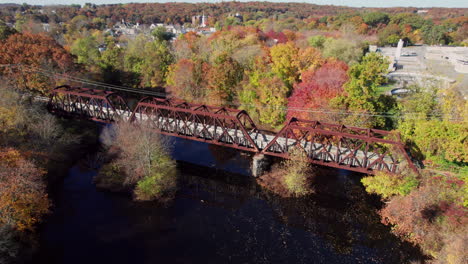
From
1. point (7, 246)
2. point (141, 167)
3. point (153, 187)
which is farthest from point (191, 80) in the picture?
point (7, 246)

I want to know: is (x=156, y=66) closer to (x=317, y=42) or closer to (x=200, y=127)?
(x=200, y=127)

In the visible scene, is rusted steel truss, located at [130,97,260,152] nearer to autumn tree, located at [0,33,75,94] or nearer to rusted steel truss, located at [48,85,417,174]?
rusted steel truss, located at [48,85,417,174]

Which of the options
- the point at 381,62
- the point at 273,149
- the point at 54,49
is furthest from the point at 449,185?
the point at 54,49

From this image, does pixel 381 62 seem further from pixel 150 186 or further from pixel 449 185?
pixel 150 186

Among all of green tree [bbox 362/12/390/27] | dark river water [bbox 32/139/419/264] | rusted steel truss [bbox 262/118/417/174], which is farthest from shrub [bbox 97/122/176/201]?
green tree [bbox 362/12/390/27]

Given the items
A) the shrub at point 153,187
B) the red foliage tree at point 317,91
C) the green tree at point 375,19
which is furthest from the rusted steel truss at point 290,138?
the green tree at point 375,19
